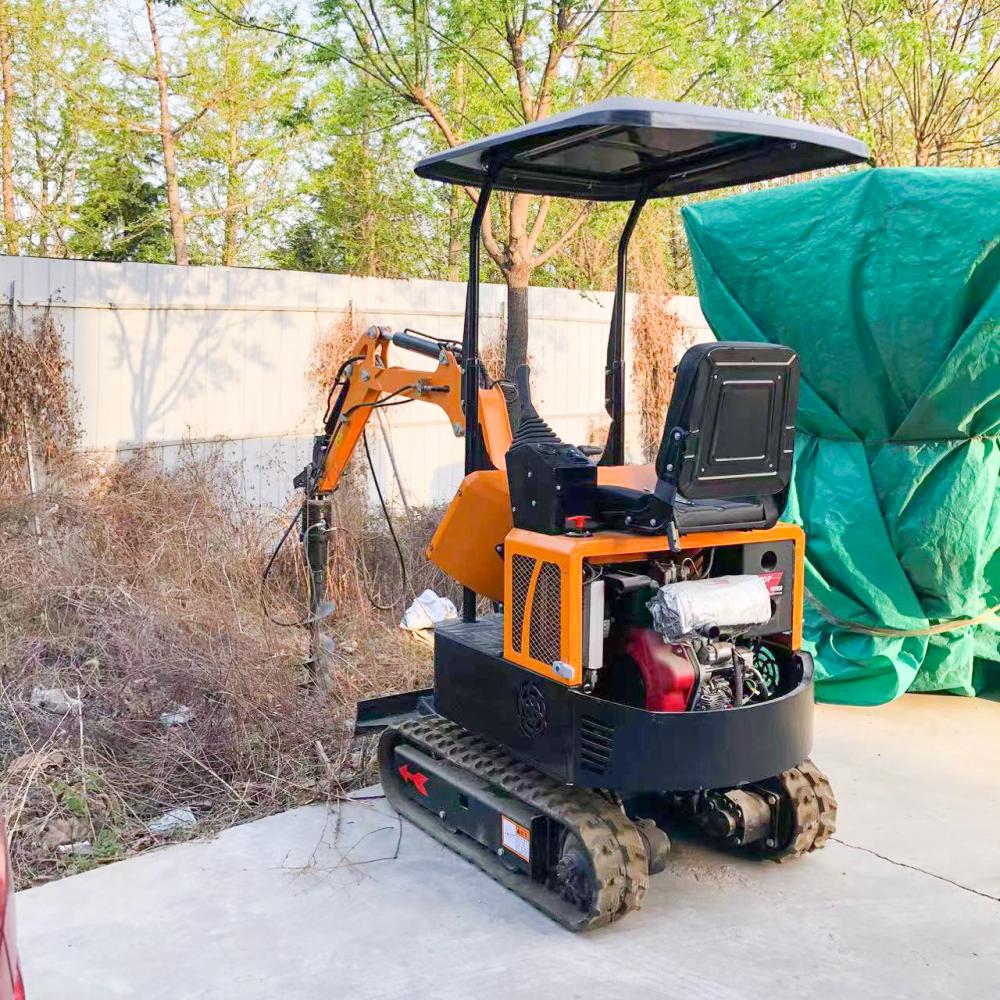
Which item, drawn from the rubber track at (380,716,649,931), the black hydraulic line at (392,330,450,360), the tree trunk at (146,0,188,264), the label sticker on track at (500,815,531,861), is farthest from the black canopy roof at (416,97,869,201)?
the tree trunk at (146,0,188,264)

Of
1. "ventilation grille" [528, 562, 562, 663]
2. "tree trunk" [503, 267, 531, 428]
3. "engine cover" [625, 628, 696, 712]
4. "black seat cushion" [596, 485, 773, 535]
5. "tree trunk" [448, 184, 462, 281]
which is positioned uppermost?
"tree trunk" [448, 184, 462, 281]

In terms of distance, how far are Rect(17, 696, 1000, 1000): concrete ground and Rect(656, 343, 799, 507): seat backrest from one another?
1.41 meters

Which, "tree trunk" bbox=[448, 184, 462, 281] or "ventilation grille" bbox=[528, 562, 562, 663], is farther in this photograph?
"tree trunk" bbox=[448, 184, 462, 281]

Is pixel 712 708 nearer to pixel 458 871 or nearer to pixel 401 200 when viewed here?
pixel 458 871

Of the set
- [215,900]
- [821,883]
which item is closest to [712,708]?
[821,883]

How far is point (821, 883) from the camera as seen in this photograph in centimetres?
410

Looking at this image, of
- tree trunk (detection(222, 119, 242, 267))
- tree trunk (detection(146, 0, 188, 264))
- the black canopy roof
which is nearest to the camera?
the black canopy roof

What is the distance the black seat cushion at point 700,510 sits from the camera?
3.73 metres

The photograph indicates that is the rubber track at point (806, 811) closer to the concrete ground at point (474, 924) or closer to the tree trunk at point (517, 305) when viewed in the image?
the concrete ground at point (474, 924)

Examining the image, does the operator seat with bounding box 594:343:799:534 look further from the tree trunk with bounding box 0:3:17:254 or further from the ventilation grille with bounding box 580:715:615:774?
the tree trunk with bounding box 0:3:17:254

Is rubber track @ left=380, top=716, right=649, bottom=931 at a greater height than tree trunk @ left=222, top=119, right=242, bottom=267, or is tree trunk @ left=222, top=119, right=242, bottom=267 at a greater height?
tree trunk @ left=222, top=119, right=242, bottom=267

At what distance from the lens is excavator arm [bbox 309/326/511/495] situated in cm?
450

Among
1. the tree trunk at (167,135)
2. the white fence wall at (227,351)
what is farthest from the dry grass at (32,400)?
the tree trunk at (167,135)

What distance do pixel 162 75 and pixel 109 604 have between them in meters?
11.8
